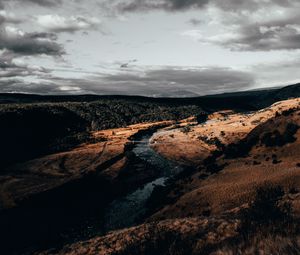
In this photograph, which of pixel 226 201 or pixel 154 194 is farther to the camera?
pixel 154 194

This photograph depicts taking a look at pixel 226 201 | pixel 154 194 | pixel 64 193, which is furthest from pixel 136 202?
pixel 226 201

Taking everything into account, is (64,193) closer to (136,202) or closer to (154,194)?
(136,202)

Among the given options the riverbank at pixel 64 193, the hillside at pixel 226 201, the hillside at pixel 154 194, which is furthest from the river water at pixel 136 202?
the hillside at pixel 226 201

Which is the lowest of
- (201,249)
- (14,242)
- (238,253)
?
(14,242)

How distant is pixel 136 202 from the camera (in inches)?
2778

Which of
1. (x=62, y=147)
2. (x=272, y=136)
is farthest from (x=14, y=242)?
(x=62, y=147)

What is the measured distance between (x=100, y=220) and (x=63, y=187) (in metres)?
20.5

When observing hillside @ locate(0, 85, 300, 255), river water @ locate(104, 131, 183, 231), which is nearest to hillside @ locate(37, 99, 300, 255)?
hillside @ locate(0, 85, 300, 255)

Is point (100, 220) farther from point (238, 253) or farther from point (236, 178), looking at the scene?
point (238, 253)

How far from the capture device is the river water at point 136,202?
61.2 metres

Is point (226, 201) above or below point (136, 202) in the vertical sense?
above

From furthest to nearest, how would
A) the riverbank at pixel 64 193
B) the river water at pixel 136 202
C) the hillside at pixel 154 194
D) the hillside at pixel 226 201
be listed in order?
1. the river water at pixel 136 202
2. the riverbank at pixel 64 193
3. the hillside at pixel 154 194
4. the hillside at pixel 226 201

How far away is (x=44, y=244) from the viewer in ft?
171

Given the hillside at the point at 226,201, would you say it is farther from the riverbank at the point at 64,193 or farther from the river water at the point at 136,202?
the riverbank at the point at 64,193
